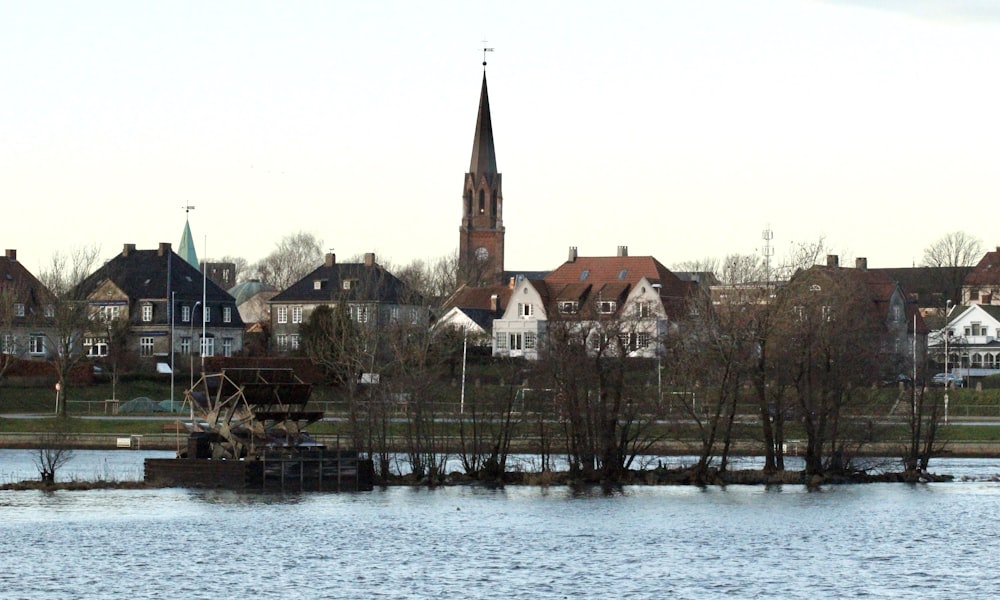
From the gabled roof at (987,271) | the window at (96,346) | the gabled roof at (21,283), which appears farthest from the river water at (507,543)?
the gabled roof at (987,271)

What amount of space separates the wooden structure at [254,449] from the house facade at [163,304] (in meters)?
60.3

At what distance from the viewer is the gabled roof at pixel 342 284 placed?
5630 inches

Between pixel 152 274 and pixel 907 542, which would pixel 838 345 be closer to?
pixel 907 542

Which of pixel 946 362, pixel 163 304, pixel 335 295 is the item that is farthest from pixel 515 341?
pixel 946 362

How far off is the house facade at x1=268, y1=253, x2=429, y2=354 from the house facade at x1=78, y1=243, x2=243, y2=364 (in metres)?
4.97

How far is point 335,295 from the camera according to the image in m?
141

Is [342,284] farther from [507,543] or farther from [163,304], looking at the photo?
[507,543]

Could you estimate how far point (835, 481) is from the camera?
2936 inches

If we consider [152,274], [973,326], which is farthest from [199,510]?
[973,326]

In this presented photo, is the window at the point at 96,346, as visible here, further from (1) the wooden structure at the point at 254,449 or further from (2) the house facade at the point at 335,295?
(1) the wooden structure at the point at 254,449

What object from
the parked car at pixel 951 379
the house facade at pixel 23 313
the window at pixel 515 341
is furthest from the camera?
the window at pixel 515 341

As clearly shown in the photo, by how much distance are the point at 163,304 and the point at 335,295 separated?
13.7 meters

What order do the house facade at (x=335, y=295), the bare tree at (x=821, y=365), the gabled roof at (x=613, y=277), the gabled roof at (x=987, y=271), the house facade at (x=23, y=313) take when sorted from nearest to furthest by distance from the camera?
the bare tree at (x=821, y=365)
the house facade at (x=23, y=313)
the house facade at (x=335, y=295)
the gabled roof at (x=613, y=277)
the gabled roof at (x=987, y=271)

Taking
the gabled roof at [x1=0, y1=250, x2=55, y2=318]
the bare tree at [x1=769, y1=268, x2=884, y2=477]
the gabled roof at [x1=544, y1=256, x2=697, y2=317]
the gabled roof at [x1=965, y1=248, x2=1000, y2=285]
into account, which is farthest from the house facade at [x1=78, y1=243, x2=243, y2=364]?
the gabled roof at [x1=965, y1=248, x2=1000, y2=285]
